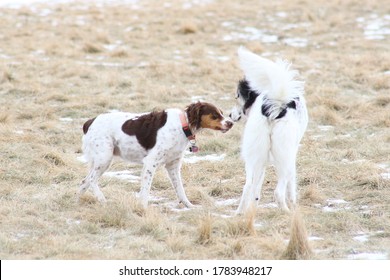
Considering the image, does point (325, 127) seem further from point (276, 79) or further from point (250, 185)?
point (276, 79)

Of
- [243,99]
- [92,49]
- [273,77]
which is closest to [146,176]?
[243,99]

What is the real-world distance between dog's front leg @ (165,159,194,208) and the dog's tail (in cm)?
132

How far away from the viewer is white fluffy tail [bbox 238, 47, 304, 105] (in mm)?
6211

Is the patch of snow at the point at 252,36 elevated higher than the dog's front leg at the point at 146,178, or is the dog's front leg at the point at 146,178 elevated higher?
the dog's front leg at the point at 146,178

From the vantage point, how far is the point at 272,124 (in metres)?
6.27

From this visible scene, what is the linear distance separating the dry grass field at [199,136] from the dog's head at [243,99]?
0.86 meters

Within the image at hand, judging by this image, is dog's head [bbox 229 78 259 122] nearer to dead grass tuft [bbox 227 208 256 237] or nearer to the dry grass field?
the dry grass field

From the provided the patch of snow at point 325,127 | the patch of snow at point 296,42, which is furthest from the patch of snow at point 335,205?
the patch of snow at point 296,42

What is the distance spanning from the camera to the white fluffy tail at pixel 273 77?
6211mm

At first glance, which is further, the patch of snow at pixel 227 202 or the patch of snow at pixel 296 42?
the patch of snow at pixel 296 42

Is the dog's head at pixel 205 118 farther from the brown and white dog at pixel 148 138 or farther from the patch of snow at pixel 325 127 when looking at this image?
the patch of snow at pixel 325 127

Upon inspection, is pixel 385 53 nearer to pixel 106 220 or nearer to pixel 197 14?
pixel 197 14

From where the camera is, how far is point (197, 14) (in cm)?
2247
